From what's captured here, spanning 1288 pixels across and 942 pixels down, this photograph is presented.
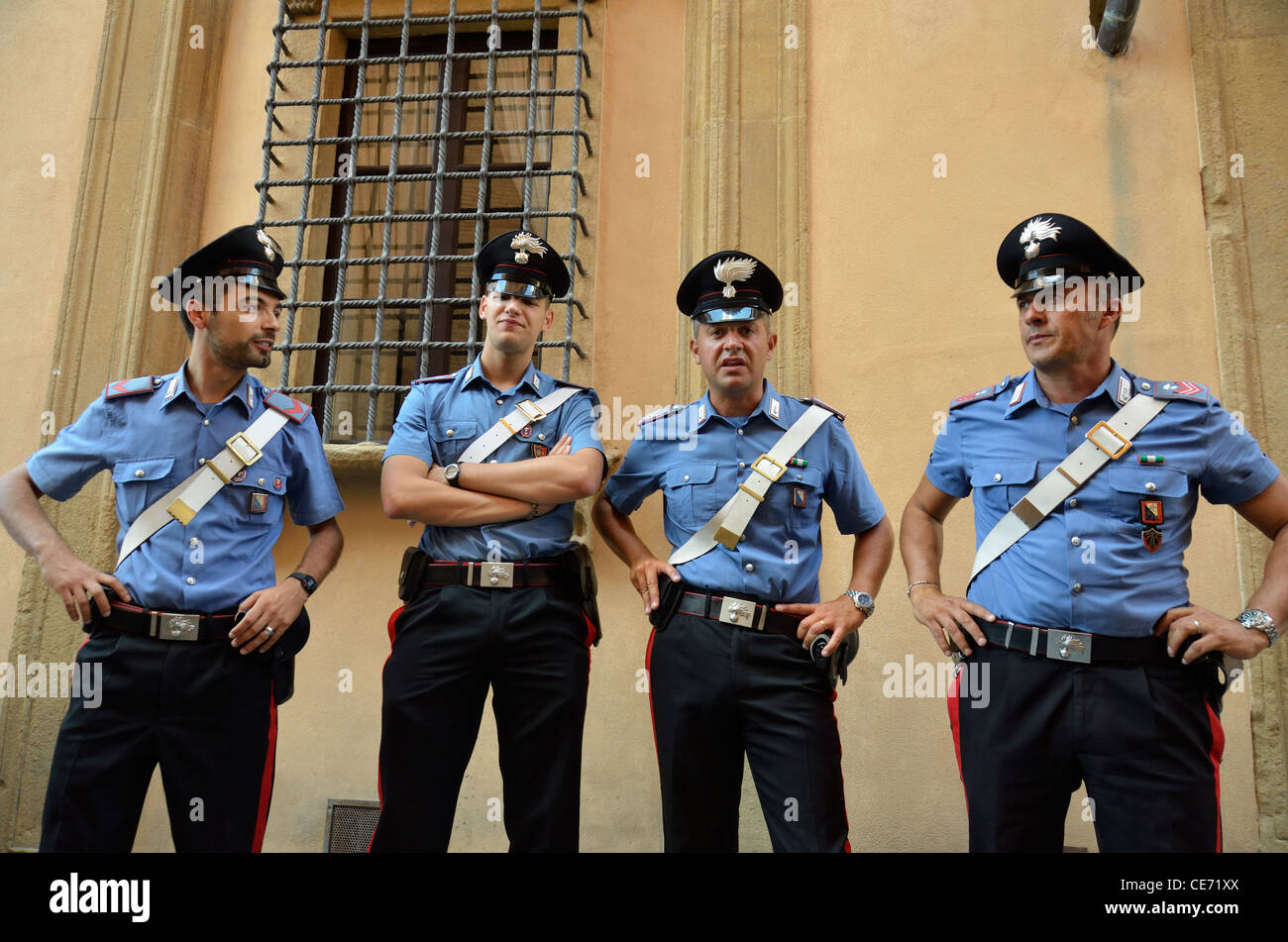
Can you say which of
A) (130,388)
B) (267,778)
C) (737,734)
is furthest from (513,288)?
(267,778)

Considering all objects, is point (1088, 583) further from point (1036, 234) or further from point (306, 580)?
point (306, 580)

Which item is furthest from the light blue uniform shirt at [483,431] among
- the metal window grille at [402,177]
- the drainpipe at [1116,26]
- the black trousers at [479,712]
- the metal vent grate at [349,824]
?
the drainpipe at [1116,26]

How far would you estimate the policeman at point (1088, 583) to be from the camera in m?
2.04

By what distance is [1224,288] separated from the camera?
3.63 meters

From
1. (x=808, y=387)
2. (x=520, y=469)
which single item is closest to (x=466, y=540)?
(x=520, y=469)

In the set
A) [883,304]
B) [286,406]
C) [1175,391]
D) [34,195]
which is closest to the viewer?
[1175,391]

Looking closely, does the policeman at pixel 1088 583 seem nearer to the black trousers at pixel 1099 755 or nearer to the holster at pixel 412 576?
the black trousers at pixel 1099 755

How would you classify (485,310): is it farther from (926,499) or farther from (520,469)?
(926,499)

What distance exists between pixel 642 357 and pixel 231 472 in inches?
76.5

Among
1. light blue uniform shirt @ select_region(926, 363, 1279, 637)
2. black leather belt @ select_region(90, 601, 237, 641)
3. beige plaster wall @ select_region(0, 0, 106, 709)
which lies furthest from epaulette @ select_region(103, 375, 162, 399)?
light blue uniform shirt @ select_region(926, 363, 1279, 637)

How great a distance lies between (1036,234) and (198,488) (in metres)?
2.23

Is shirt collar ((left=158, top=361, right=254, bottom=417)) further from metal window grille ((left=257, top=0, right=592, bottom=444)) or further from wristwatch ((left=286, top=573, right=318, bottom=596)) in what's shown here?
metal window grille ((left=257, top=0, right=592, bottom=444))

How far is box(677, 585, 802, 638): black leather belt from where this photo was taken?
7.75 ft

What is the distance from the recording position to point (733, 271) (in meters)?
2.66
